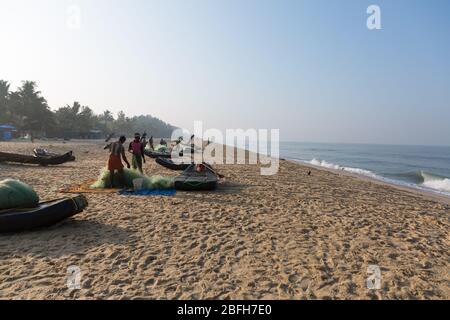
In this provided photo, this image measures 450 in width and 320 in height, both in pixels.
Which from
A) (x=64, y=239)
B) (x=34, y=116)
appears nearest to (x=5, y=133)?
(x=34, y=116)

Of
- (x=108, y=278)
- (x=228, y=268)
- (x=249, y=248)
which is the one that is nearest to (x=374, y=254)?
(x=249, y=248)

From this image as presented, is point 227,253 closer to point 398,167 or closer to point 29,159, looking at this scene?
point 29,159

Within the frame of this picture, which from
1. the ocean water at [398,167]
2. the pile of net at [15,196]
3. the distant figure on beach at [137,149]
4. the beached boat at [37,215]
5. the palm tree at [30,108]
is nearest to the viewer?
the beached boat at [37,215]

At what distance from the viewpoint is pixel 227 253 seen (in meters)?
5.65

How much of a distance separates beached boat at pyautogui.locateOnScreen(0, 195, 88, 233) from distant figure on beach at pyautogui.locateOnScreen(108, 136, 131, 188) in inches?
142

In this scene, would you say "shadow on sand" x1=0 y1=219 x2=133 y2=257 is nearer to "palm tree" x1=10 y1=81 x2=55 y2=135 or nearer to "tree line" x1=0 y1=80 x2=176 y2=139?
"tree line" x1=0 y1=80 x2=176 y2=139

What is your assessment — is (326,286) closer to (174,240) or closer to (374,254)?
(374,254)

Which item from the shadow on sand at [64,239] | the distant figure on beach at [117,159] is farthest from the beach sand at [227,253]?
the distant figure on beach at [117,159]

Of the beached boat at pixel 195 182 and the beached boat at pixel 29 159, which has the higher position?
the beached boat at pixel 29 159

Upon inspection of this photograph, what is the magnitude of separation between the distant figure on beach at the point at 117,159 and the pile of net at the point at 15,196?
3.65 meters

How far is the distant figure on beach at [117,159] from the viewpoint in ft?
34.1

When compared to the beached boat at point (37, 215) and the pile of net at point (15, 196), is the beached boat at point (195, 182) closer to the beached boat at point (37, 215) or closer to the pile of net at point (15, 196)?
the beached boat at point (37, 215)

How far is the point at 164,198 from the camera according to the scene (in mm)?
10148

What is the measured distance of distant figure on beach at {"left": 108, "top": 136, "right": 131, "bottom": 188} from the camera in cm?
1039
